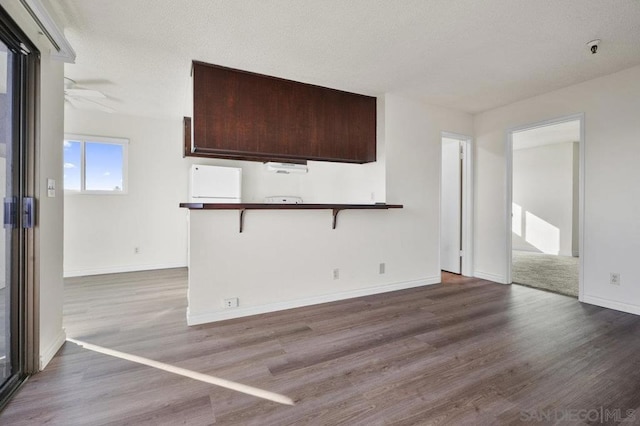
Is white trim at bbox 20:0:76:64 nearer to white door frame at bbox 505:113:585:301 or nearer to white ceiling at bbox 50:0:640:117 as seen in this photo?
white ceiling at bbox 50:0:640:117

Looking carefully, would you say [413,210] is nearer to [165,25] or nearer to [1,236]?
[165,25]

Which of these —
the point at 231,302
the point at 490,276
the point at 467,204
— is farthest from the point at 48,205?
the point at 490,276

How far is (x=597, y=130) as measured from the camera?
314 cm

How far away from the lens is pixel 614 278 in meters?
3.03

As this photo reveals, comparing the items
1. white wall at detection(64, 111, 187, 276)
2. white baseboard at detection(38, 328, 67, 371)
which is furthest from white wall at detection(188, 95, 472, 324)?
white wall at detection(64, 111, 187, 276)

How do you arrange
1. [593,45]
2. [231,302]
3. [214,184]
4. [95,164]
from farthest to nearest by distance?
[214,184], [95,164], [231,302], [593,45]

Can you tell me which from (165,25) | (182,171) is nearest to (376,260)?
(165,25)

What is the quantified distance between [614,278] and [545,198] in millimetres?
4547

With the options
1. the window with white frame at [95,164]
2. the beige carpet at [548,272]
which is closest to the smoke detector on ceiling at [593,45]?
the beige carpet at [548,272]

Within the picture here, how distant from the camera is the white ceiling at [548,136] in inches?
209

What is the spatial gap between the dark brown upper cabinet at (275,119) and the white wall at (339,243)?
360 mm

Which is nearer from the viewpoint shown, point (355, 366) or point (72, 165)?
point (355, 366)

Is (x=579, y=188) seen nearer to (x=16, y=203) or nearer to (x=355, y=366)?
(x=355, y=366)

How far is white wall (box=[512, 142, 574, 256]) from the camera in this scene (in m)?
6.47
